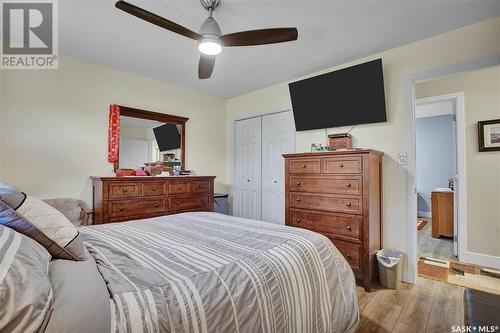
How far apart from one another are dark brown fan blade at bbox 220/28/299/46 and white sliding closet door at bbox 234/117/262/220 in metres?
2.28

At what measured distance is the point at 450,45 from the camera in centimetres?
244

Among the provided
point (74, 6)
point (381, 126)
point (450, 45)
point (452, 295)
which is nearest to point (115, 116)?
point (74, 6)

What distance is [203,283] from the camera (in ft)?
3.14

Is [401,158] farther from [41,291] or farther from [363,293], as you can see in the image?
[41,291]

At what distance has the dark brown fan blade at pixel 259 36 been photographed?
1839mm

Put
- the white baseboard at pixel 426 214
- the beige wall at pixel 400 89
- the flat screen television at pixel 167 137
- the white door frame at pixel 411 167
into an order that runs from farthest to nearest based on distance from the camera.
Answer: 1. the white baseboard at pixel 426 214
2. the flat screen television at pixel 167 137
3. the white door frame at pixel 411 167
4. the beige wall at pixel 400 89

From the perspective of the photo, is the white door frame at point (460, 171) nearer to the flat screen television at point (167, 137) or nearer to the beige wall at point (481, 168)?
the beige wall at point (481, 168)

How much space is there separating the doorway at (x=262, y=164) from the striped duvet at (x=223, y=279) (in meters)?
2.19

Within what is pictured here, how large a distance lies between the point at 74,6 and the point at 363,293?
368cm

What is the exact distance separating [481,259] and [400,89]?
91.8 inches

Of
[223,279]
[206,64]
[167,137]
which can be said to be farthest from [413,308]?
[167,137]

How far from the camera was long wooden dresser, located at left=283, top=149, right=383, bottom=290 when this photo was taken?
2.46 meters

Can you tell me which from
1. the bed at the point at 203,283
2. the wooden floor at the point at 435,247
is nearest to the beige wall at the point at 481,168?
the wooden floor at the point at 435,247

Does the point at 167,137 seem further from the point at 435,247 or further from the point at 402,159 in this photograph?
the point at 435,247
